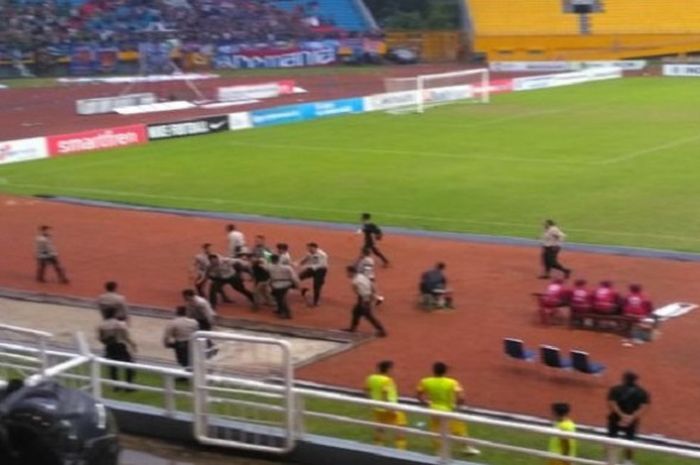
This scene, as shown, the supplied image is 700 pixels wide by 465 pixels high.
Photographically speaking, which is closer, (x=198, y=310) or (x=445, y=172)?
(x=198, y=310)

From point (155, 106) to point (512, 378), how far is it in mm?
45078

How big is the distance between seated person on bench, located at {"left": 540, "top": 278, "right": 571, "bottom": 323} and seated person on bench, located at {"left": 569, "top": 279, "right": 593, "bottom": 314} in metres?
0.12

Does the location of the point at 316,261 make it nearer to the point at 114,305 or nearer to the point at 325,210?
the point at 114,305

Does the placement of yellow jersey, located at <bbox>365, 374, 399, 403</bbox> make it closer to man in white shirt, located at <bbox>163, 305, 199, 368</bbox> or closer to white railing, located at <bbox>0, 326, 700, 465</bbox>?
white railing, located at <bbox>0, 326, 700, 465</bbox>

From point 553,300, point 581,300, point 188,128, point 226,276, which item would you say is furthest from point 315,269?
point 188,128

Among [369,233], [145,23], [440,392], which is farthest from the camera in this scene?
[145,23]

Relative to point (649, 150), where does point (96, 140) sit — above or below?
above

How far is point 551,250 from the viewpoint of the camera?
23344mm

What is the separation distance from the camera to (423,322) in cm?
2081

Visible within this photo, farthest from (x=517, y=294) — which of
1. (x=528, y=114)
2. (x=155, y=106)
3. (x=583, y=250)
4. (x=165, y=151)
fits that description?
(x=155, y=106)

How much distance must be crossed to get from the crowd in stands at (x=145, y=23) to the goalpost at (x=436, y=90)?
1103 inches

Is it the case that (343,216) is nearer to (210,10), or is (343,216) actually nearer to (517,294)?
Answer: (517,294)

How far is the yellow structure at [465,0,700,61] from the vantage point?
9000cm

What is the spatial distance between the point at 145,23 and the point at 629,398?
8095 cm
